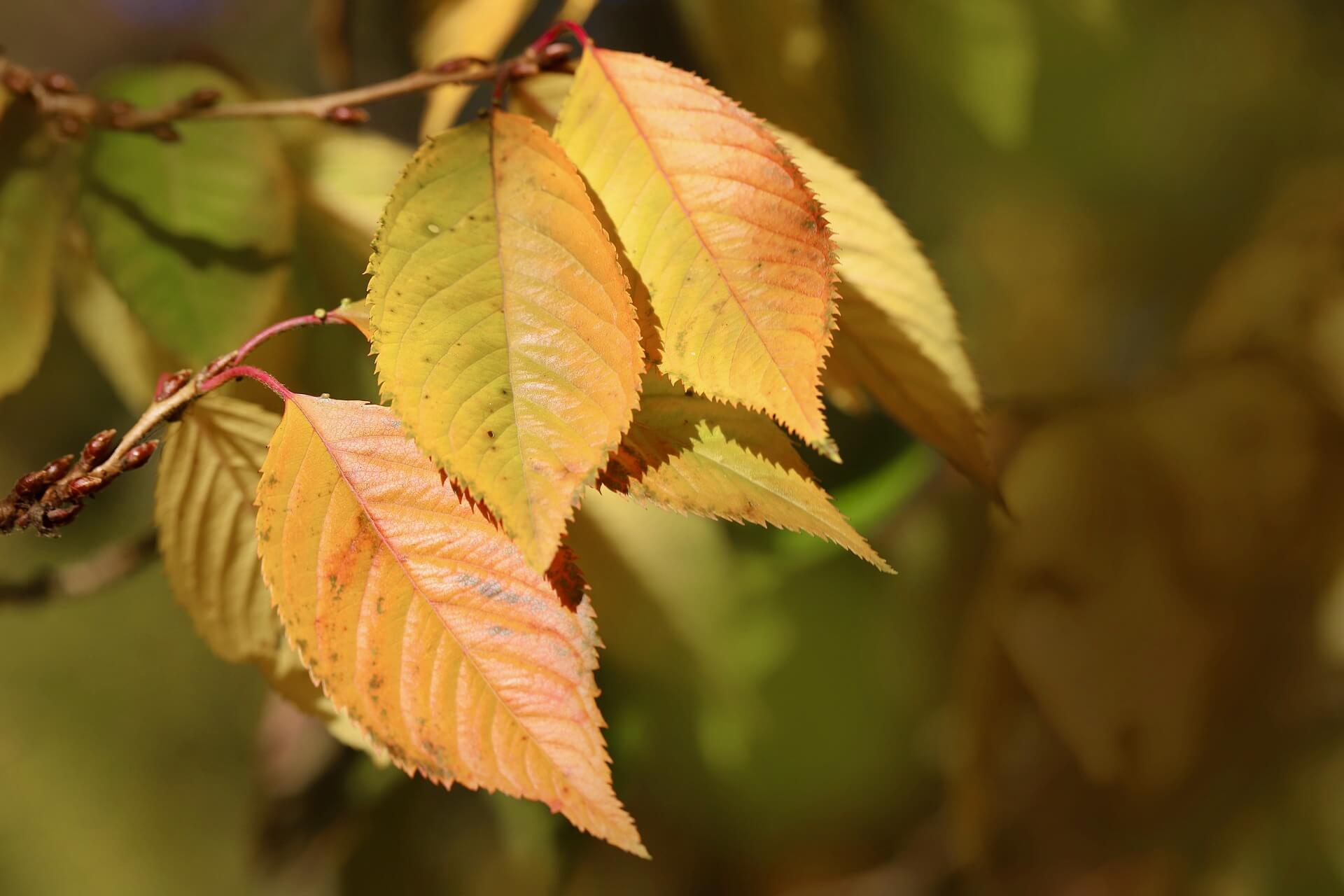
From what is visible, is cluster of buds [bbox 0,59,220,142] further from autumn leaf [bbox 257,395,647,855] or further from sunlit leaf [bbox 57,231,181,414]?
autumn leaf [bbox 257,395,647,855]

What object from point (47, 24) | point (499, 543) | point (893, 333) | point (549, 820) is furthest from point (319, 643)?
point (47, 24)

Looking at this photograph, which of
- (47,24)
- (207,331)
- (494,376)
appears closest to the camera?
(494,376)

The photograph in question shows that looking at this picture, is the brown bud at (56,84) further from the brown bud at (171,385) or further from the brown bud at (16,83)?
the brown bud at (171,385)

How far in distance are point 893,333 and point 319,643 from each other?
0.16 m

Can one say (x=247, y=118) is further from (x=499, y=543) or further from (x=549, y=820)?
(x=549, y=820)

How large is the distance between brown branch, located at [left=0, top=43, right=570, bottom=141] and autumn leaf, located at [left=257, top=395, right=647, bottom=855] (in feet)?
0.39

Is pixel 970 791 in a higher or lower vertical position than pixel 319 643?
lower

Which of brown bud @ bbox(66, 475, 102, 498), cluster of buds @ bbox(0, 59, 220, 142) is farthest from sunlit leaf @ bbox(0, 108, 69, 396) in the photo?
brown bud @ bbox(66, 475, 102, 498)

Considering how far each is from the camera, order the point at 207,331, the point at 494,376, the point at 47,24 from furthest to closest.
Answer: the point at 47,24 < the point at 207,331 < the point at 494,376

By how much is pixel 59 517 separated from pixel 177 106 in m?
0.15

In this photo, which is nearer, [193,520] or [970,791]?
[193,520]

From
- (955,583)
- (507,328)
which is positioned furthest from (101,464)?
(955,583)

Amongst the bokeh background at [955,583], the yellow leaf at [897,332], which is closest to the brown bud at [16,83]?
the bokeh background at [955,583]

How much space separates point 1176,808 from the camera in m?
0.46
